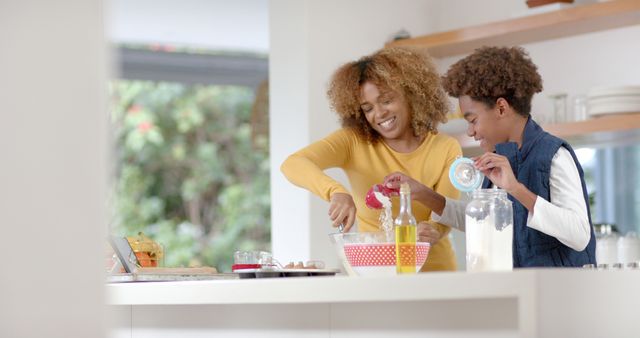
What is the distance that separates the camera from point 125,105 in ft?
32.3

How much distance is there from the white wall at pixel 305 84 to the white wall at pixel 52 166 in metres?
3.34

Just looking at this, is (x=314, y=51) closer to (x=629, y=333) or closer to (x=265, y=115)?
(x=265, y=115)

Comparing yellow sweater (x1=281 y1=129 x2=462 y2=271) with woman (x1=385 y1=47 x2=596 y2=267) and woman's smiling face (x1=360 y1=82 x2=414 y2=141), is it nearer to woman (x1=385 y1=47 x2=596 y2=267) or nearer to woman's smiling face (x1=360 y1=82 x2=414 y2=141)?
woman's smiling face (x1=360 y1=82 x2=414 y2=141)

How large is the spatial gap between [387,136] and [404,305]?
1.31 metres

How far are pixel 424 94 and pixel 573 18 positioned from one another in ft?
4.04

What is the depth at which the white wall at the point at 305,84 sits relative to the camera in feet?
14.6

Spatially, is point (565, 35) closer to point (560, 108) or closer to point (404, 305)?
point (560, 108)

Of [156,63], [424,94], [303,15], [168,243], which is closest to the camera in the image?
[424,94]

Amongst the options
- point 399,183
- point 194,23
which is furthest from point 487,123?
point 194,23

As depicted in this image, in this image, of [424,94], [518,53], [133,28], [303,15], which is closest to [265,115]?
[133,28]

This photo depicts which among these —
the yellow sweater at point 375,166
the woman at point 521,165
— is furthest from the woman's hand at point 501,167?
the yellow sweater at point 375,166

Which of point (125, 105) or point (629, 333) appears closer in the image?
point (629, 333)

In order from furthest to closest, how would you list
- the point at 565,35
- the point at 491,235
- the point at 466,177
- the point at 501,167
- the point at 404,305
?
the point at 565,35
the point at 501,167
the point at 466,177
the point at 491,235
the point at 404,305

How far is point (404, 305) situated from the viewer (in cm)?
193
